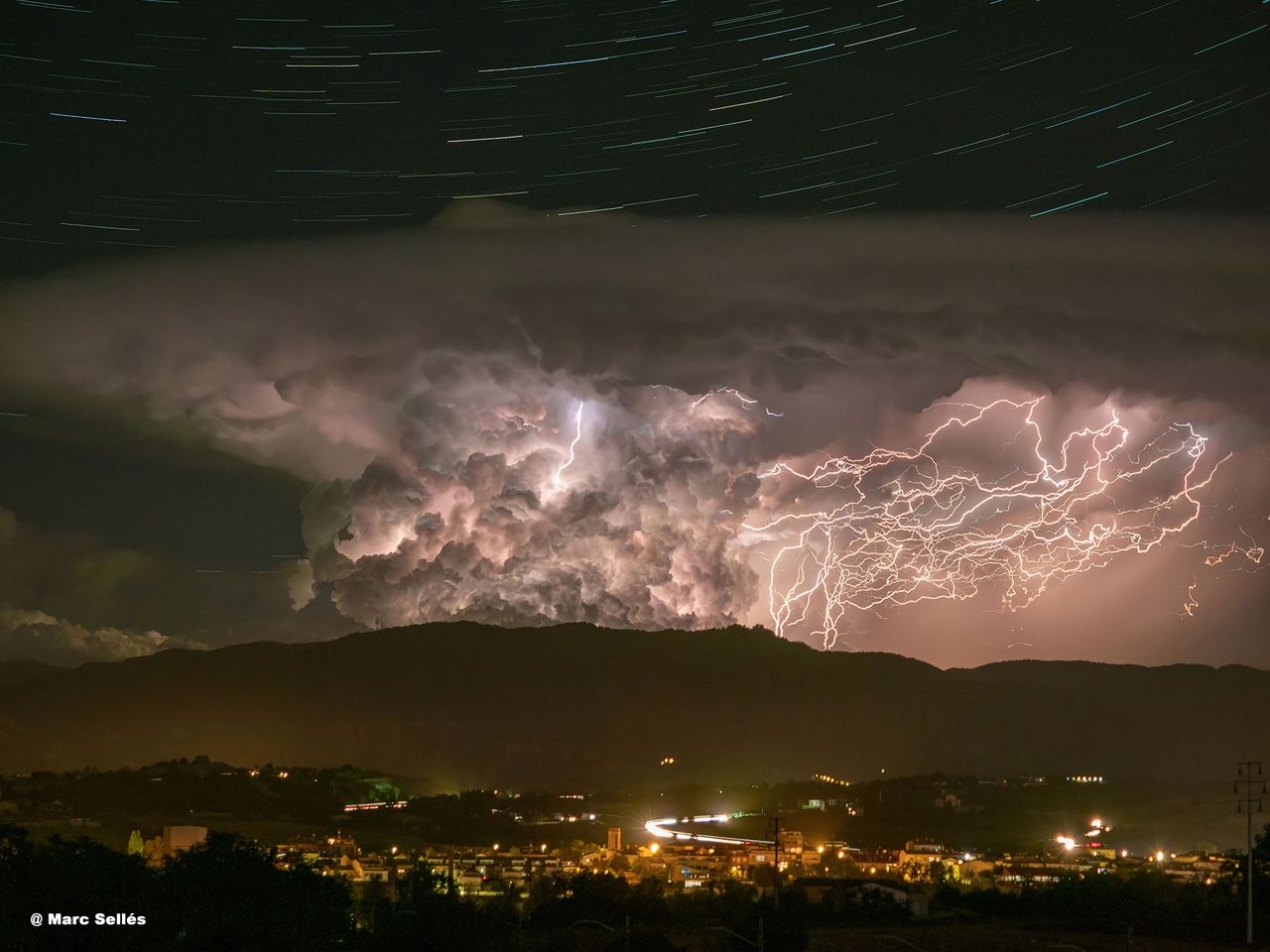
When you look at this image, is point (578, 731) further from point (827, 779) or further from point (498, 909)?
point (498, 909)

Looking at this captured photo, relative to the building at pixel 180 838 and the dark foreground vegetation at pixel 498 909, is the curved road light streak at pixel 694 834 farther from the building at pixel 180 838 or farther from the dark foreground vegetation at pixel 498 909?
the building at pixel 180 838

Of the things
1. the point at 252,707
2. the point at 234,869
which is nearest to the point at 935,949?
the point at 234,869

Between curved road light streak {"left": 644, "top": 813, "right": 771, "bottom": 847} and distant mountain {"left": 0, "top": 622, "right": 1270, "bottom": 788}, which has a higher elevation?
distant mountain {"left": 0, "top": 622, "right": 1270, "bottom": 788}

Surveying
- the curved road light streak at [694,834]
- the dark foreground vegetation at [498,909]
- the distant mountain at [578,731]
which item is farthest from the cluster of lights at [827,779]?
the dark foreground vegetation at [498,909]

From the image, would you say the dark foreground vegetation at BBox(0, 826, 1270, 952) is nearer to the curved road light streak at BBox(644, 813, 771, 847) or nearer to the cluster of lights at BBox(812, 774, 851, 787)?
the curved road light streak at BBox(644, 813, 771, 847)

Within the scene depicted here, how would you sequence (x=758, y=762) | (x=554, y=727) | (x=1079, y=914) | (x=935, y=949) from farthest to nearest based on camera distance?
(x=554, y=727) → (x=758, y=762) → (x=1079, y=914) → (x=935, y=949)

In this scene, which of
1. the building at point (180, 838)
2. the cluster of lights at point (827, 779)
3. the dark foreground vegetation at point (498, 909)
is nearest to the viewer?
the dark foreground vegetation at point (498, 909)

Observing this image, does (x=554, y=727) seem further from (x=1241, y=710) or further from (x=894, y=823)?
(x=1241, y=710)

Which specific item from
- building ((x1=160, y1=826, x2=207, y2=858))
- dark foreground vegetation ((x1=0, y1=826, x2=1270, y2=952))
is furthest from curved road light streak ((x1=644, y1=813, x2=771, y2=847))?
building ((x1=160, y1=826, x2=207, y2=858))
